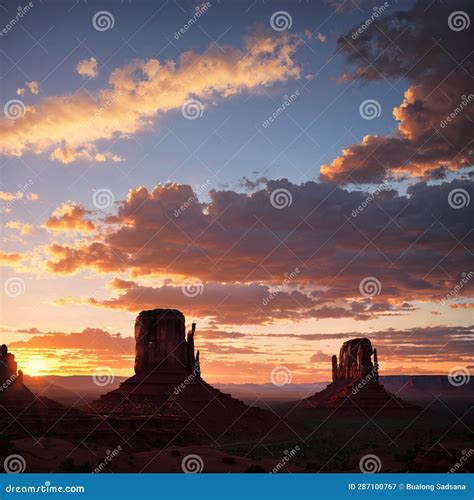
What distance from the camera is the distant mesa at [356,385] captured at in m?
96.2

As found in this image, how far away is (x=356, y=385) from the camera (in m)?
104

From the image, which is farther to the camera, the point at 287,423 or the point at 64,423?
the point at 287,423

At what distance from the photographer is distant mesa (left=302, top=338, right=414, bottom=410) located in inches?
3787

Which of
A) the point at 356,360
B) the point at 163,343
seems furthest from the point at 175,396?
the point at 356,360

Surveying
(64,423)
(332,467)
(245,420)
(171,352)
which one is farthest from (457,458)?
(171,352)

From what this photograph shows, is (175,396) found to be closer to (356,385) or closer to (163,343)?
(163,343)

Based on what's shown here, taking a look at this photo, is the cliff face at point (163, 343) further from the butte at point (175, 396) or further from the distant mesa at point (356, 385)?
the distant mesa at point (356, 385)

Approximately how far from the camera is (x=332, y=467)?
39.1m

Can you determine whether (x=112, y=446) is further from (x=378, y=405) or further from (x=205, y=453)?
(x=378, y=405)

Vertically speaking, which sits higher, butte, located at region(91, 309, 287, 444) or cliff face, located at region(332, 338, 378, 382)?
cliff face, located at region(332, 338, 378, 382)

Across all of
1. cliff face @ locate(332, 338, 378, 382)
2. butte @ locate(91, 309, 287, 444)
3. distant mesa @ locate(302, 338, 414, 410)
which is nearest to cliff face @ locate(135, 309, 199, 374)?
butte @ locate(91, 309, 287, 444)

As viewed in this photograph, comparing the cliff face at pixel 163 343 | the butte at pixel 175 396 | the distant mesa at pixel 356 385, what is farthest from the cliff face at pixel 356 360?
the butte at pixel 175 396

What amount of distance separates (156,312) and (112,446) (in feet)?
130

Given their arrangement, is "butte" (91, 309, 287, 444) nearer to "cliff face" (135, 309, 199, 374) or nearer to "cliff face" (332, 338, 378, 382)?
"cliff face" (135, 309, 199, 374)
